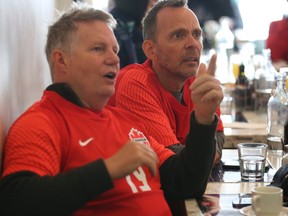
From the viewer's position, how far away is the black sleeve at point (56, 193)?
1189mm

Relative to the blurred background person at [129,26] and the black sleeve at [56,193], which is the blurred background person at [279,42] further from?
the black sleeve at [56,193]

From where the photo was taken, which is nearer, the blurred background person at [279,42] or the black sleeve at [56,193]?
the black sleeve at [56,193]

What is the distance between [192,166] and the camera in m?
1.65

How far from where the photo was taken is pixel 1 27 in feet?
4.73

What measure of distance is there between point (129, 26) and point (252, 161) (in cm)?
257

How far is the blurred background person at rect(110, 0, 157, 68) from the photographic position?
415 centimetres

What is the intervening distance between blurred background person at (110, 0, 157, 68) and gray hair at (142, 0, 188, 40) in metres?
1.68

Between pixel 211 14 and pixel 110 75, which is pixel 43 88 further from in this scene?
pixel 211 14

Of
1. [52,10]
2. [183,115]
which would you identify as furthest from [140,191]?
[52,10]

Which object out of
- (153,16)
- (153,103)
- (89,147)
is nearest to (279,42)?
(153,16)

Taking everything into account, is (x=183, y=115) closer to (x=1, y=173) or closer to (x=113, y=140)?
(x=113, y=140)

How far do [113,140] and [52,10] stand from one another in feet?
4.88

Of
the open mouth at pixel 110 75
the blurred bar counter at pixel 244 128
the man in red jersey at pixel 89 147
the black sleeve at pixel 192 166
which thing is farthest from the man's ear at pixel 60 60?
the blurred bar counter at pixel 244 128

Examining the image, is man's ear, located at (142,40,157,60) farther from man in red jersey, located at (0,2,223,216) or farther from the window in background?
the window in background
